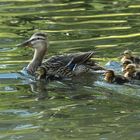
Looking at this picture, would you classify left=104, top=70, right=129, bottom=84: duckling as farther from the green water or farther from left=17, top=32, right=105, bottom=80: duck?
left=17, top=32, right=105, bottom=80: duck

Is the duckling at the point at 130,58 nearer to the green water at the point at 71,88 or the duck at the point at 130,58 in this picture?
the duck at the point at 130,58

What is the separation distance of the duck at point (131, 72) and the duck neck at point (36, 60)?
153 centimetres

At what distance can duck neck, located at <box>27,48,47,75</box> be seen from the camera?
1099cm

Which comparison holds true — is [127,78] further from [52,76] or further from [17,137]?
[17,137]

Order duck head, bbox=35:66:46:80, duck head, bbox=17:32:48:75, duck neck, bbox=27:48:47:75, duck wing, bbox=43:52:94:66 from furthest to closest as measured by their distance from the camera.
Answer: duck head, bbox=17:32:48:75
duck neck, bbox=27:48:47:75
duck wing, bbox=43:52:94:66
duck head, bbox=35:66:46:80

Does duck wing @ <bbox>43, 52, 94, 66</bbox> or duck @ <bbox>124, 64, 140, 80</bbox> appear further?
duck wing @ <bbox>43, 52, 94, 66</bbox>

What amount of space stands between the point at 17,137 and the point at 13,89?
242 centimetres

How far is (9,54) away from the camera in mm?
12086

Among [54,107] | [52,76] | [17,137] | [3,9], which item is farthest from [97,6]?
[17,137]

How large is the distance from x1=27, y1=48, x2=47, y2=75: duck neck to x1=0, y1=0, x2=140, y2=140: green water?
0.68ft

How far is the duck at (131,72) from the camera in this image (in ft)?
33.1

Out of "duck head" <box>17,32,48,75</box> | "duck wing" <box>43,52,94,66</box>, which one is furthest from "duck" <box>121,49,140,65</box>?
"duck head" <box>17,32,48,75</box>

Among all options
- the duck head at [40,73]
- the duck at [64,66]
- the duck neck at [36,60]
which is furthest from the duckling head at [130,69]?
the duck neck at [36,60]

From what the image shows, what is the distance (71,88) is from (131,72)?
93 cm
